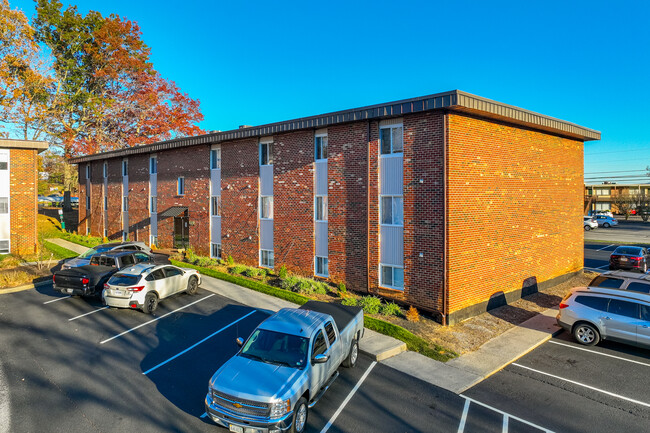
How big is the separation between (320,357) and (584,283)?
19.2m

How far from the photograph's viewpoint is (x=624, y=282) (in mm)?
15086

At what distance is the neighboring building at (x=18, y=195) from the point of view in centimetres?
2380

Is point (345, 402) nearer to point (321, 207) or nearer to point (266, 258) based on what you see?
point (321, 207)

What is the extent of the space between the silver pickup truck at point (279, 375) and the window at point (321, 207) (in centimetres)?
887

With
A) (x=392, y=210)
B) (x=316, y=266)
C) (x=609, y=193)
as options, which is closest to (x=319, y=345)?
(x=392, y=210)

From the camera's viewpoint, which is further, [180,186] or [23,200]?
[180,186]

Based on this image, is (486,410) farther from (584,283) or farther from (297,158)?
(584,283)

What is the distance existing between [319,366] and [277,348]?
94 centimetres

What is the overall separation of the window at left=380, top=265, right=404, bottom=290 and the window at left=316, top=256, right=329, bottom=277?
3032mm

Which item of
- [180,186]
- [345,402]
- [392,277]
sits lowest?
[345,402]

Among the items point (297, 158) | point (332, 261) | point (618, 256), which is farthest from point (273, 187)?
point (618, 256)

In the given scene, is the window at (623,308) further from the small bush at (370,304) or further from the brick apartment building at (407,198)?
the small bush at (370,304)

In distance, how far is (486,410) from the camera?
8727 millimetres

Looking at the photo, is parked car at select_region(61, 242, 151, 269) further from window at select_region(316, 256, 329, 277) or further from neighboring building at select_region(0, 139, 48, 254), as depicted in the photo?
window at select_region(316, 256, 329, 277)
